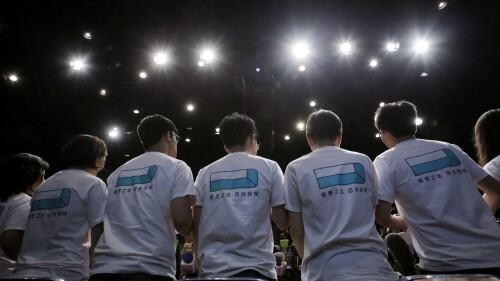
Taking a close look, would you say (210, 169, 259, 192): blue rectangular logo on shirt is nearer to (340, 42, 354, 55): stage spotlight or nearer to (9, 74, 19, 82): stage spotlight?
(340, 42, 354, 55): stage spotlight

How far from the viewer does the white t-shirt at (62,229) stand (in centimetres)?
227

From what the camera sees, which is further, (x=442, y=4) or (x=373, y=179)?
(x=442, y=4)

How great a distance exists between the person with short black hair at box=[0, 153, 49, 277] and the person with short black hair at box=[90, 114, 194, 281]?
3.26 feet

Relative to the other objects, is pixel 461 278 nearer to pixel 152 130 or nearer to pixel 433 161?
pixel 433 161

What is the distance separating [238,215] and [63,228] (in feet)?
3.89

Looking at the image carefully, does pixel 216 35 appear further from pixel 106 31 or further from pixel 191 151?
pixel 191 151

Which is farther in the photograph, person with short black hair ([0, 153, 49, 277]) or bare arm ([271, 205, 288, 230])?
person with short black hair ([0, 153, 49, 277])

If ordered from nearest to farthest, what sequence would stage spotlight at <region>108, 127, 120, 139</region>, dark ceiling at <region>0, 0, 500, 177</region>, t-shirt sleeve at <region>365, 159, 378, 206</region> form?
t-shirt sleeve at <region>365, 159, 378, 206</region> < dark ceiling at <region>0, 0, 500, 177</region> < stage spotlight at <region>108, 127, 120, 139</region>

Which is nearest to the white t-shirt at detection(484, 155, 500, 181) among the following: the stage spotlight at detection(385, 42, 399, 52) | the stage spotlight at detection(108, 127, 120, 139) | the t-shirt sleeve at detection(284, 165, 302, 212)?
the t-shirt sleeve at detection(284, 165, 302, 212)

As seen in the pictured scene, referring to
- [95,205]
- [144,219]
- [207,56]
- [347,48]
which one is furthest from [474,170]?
[207,56]

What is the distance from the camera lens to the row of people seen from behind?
1.88 meters

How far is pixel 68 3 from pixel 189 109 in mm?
4859

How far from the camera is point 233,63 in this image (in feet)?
24.0

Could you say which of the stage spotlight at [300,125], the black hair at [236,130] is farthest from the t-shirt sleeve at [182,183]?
the stage spotlight at [300,125]
